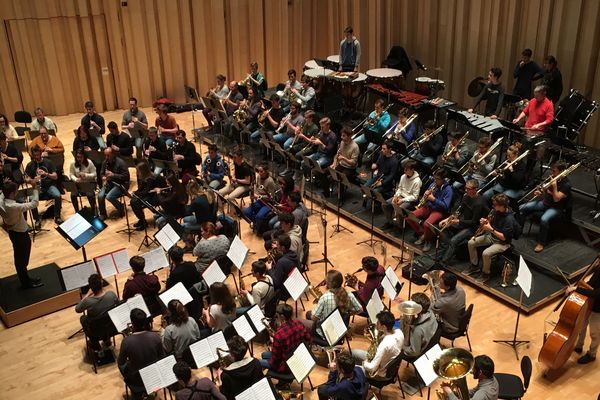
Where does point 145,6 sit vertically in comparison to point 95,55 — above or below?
above

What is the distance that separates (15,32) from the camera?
1543 centimetres

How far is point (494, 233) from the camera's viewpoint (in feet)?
28.1

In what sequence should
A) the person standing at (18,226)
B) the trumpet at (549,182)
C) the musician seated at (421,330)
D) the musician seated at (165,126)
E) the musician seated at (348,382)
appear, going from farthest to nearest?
the musician seated at (165,126) → the trumpet at (549,182) → the person standing at (18,226) → the musician seated at (421,330) → the musician seated at (348,382)

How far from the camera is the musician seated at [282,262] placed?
7941mm

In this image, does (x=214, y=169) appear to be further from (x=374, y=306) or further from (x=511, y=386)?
(x=511, y=386)

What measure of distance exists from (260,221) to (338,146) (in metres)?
2.33

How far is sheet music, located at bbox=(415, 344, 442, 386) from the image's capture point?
235 inches

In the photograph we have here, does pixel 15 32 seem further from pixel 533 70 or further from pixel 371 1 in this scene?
pixel 533 70

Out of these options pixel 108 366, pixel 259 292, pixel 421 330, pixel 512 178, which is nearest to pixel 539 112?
pixel 512 178

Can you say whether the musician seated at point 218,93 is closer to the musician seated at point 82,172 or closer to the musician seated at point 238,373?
the musician seated at point 82,172

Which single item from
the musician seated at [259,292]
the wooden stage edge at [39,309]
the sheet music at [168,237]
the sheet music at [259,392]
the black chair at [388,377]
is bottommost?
the wooden stage edge at [39,309]

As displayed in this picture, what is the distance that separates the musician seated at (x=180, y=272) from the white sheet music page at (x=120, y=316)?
31.2 inches

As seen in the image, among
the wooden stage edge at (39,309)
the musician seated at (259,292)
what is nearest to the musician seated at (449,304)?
the musician seated at (259,292)

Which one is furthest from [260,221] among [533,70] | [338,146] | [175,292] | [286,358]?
[533,70]
